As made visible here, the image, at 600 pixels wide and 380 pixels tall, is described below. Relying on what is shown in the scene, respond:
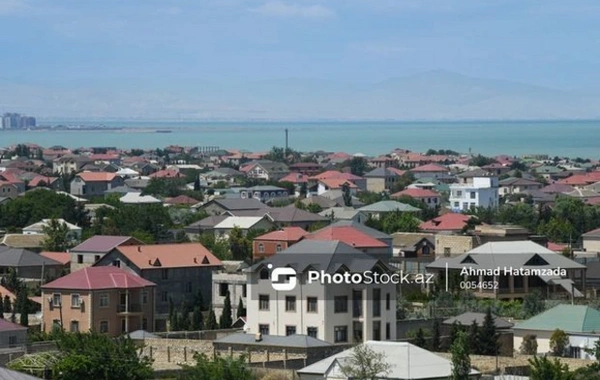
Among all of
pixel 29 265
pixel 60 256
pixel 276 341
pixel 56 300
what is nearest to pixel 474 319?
pixel 276 341

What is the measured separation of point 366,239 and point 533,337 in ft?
40.5

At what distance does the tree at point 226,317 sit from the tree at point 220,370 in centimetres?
931

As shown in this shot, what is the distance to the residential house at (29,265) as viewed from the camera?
131 feet

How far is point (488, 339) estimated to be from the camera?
25688 mm

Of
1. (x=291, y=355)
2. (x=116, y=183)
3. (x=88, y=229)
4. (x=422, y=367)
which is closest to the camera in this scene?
(x=422, y=367)

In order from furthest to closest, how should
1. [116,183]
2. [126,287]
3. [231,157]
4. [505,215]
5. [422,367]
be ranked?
1. [231,157]
2. [116,183]
3. [505,215]
4. [126,287]
5. [422,367]

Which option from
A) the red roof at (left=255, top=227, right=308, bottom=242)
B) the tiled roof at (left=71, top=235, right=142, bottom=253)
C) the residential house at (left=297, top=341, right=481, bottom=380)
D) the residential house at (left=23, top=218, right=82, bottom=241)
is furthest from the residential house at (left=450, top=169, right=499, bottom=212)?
the residential house at (left=297, top=341, right=481, bottom=380)

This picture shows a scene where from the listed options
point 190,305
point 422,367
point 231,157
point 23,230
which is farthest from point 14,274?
point 231,157

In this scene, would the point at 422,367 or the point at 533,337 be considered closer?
the point at 422,367

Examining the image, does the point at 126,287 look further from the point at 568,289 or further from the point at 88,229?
the point at 88,229

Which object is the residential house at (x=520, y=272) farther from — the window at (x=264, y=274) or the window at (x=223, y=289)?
the window at (x=264, y=274)

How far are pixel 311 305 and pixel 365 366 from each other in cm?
789

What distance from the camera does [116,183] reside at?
83.6 m

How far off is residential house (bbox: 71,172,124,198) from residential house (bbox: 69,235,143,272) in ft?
133
